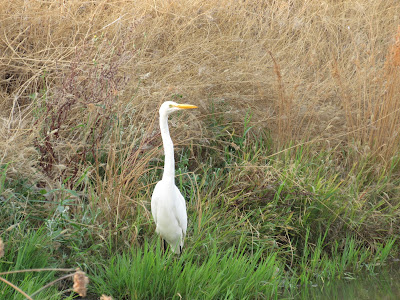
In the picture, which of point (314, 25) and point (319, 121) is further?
point (314, 25)

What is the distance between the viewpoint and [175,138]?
450 cm

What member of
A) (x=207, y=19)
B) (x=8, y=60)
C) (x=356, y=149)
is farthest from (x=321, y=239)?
(x=8, y=60)

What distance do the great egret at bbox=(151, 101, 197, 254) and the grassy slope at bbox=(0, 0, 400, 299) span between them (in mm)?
168

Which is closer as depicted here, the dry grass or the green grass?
the green grass

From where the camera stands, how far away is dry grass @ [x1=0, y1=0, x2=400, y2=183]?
4027mm

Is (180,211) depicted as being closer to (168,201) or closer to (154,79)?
(168,201)

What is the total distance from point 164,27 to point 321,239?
2249 millimetres

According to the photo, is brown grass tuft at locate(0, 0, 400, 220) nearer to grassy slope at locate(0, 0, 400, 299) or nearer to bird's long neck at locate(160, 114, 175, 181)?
grassy slope at locate(0, 0, 400, 299)

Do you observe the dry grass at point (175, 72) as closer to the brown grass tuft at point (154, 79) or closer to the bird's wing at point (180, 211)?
the brown grass tuft at point (154, 79)

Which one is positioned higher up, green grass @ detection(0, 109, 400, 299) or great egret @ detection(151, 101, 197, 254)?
great egret @ detection(151, 101, 197, 254)

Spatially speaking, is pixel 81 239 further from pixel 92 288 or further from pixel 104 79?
pixel 104 79

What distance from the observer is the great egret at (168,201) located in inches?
129

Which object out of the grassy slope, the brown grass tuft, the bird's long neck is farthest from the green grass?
the bird's long neck

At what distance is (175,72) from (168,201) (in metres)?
1.64
